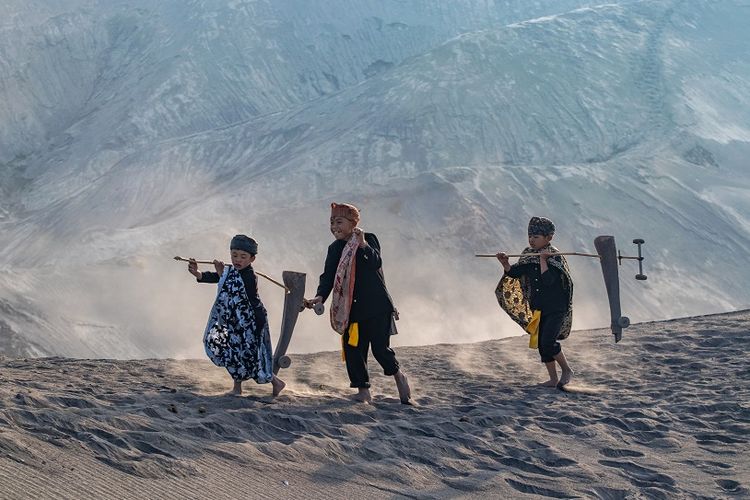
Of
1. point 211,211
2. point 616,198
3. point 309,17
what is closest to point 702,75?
point 616,198

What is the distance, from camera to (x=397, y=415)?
20.0 ft

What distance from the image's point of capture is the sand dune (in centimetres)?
425

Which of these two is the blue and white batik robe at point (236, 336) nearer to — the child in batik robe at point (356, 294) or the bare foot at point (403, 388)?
the child in batik robe at point (356, 294)

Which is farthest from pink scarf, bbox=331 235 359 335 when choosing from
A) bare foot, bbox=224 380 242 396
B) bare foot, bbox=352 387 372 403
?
bare foot, bbox=224 380 242 396

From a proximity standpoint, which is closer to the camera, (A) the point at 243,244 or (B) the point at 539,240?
(A) the point at 243,244

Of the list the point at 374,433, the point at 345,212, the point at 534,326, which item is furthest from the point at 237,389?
the point at 534,326

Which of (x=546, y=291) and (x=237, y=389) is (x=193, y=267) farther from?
(x=546, y=291)

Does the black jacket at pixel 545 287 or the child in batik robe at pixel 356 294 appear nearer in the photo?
the child in batik robe at pixel 356 294

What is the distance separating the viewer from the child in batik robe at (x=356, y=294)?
6.27m

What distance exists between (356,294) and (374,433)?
3.82 ft

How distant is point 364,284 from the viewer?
632 centimetres

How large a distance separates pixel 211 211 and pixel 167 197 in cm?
349

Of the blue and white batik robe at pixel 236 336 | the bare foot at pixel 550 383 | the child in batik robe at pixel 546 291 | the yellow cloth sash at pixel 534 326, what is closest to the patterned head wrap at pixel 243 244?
the blue and white batik robe at pixel 236 336

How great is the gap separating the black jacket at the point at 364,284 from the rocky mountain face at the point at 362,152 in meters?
7.45
